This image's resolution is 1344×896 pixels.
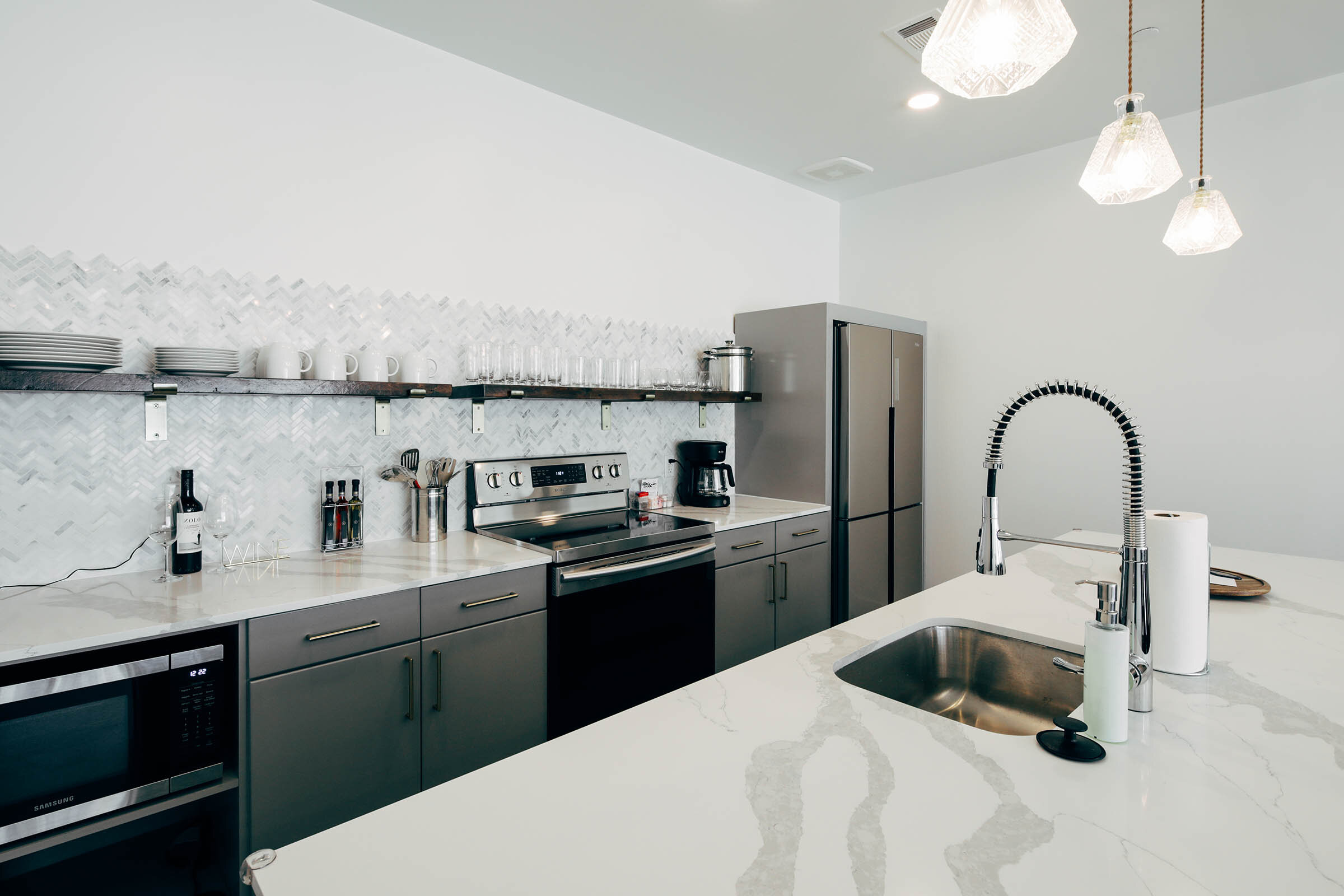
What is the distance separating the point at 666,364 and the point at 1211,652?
2656 millimetres

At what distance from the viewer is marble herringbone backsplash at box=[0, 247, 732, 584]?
1.93 metres

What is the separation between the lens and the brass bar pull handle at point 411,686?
Result: 2006 mm

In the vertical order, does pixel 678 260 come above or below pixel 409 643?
above

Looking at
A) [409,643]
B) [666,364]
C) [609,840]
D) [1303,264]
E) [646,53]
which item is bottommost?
[409,643]

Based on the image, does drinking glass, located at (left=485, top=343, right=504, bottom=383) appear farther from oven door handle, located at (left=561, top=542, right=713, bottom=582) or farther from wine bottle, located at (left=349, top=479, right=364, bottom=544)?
Answer: oven door handle, located at (left=561, top=542, right=713, bottom=582)

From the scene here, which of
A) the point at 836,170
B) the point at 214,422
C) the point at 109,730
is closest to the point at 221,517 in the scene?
the point at 214,422

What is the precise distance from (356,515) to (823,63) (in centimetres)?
257

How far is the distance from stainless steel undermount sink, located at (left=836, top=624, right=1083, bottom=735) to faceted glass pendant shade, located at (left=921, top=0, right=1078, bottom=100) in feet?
3.49

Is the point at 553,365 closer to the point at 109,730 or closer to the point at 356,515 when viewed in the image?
the point at 356,515

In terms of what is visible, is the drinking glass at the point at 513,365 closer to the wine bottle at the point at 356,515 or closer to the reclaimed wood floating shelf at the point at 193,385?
the reclaimed wood floating shelf at the point at 193,385

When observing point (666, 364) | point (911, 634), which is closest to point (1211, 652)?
point (911, 634)

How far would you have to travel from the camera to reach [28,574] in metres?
1.92

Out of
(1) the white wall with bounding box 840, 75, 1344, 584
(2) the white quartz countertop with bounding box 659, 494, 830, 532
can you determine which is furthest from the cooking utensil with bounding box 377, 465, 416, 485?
(1) the white wall with bounding box 840, 75, 1344, 584

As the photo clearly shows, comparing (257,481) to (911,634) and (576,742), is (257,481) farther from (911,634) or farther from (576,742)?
(911,634)
